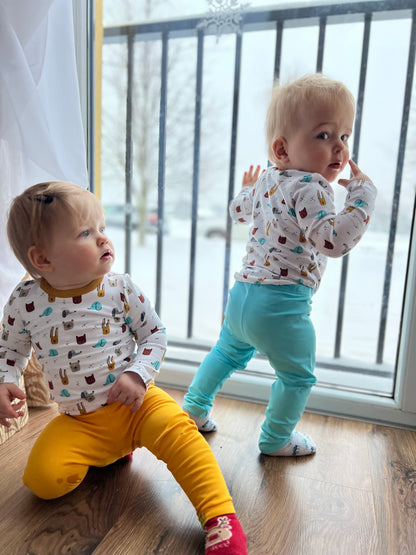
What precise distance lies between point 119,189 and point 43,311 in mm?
746

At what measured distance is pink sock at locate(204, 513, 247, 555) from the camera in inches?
29.0

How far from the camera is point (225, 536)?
29.5 inches

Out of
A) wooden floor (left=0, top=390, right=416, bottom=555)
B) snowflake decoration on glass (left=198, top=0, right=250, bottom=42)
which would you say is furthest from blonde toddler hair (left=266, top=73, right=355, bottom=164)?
wooden floor (left=0, top=390, right=416, bottom=555)

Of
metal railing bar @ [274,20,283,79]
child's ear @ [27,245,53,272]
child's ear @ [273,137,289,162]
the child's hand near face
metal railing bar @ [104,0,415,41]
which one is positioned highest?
metal railing bar @ [104,0,415,41]

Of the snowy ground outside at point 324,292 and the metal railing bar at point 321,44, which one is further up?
the metal railing bar at point 321,44

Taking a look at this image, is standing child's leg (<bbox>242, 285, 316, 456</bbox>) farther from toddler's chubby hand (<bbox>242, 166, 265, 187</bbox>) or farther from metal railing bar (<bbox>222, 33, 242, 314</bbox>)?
metal railing bar (<bbox>222, 33, 242, 314</bbox>)

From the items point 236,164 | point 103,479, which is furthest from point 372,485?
point 236,164

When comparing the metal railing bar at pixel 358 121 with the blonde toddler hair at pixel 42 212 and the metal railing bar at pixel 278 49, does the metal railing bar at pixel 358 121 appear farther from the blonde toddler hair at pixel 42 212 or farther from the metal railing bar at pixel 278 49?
Result: the blonde toddler hair at pixel 42 212

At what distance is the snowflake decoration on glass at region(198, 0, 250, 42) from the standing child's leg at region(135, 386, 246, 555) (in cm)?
104

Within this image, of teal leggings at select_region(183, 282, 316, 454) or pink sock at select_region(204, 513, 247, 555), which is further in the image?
teal leggings at select_region(183, 282, 316, 454)

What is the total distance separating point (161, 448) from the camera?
34.2 inches

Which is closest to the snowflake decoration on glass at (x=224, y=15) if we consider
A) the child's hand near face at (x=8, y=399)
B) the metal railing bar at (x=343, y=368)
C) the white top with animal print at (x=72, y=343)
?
the white top with animal print at (x=72, y=343)

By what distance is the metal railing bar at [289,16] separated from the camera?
1184 mm

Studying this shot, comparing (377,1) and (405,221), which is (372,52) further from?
(405,221)
